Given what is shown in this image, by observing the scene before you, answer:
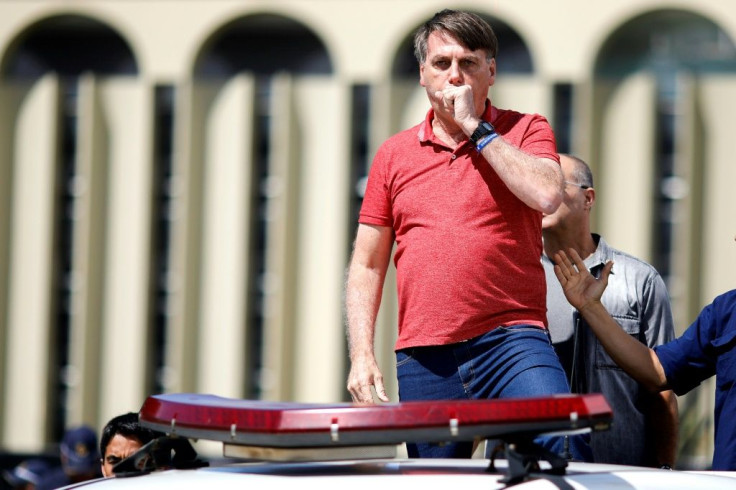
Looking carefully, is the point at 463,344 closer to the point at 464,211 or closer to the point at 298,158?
the point at 464,211

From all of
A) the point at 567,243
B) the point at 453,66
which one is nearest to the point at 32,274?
the point at 567,243

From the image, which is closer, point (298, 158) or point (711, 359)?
point (711, 359)

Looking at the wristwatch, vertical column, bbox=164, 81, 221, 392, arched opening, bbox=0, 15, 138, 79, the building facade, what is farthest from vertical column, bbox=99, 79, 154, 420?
the wristwatch

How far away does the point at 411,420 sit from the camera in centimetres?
227

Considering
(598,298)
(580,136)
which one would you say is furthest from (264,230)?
(598,298)

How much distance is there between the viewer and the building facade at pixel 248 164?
11742mm

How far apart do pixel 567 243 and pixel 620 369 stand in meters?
0.46

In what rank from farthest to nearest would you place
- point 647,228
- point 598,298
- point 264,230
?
point 264,230
point 647,228
point 598,298

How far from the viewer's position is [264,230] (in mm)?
12430

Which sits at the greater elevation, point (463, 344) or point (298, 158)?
point (298, 158)

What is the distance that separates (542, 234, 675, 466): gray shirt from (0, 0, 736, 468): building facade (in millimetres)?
7286

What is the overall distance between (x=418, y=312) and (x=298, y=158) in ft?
29.4

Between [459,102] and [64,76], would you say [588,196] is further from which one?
[64,76]

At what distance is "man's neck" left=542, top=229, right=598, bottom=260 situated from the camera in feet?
14.2
